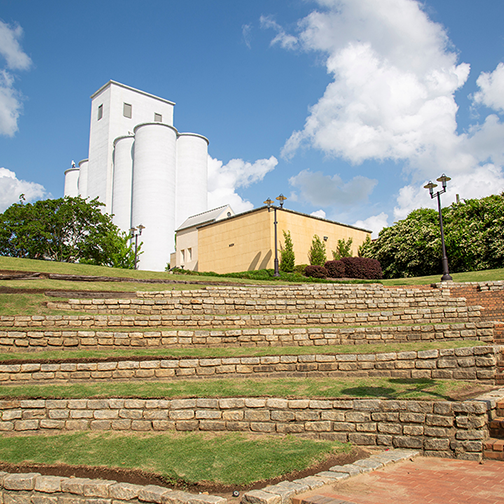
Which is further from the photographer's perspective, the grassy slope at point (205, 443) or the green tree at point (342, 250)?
the green tree at point (342, 250)

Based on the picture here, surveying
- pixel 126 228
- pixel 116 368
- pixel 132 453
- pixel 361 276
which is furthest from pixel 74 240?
pixel 132 453

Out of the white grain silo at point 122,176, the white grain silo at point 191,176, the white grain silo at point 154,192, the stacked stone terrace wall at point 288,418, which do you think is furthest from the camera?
the white grain silo at point 191,176

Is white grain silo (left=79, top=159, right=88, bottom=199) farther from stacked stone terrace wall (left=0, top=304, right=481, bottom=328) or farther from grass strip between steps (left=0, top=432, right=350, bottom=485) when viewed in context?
grass strip between steps (left=0, top=432, right=350, bottom=485)

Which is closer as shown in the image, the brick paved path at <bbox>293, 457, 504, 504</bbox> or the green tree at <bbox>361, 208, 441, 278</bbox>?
the brick paved path at <bbox>293, 457, 504, 504</bbox>

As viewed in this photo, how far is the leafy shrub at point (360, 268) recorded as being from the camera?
3002 centimetres

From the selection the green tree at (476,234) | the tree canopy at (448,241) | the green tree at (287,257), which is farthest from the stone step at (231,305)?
the tree canopy at (448,241)

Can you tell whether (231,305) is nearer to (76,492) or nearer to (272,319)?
(272,319)

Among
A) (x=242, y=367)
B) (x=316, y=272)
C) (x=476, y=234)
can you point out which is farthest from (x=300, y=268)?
(x=242, y=367)

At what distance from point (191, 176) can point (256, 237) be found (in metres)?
28.1

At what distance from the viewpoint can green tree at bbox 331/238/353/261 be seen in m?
34.1

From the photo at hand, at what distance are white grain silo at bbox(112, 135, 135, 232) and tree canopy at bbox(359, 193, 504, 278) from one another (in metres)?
32.8

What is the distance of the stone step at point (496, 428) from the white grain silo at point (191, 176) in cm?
5059

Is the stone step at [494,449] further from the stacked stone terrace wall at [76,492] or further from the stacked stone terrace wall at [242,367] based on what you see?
the stacked stone terrace wall at [76,492]

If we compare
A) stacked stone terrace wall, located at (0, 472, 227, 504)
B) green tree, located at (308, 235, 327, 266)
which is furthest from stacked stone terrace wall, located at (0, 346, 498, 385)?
green tree, located at (308, 235, 327, 266)
